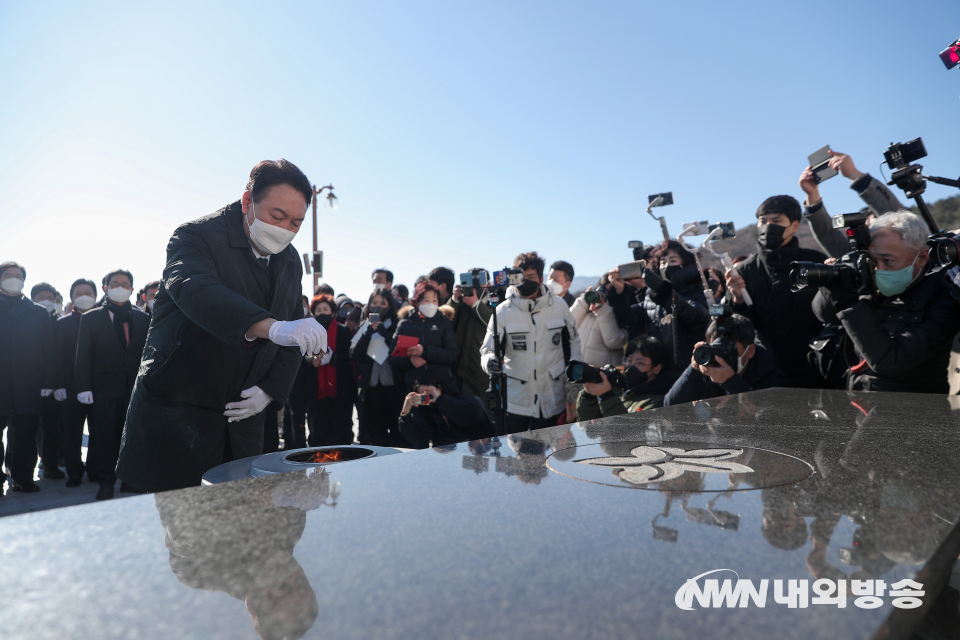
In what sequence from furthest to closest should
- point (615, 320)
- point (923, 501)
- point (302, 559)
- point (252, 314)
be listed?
point (615, 320), point (252, 314), point (923, 501), point (302, 559)

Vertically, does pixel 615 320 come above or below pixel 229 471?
above

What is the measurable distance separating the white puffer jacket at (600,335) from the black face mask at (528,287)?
0.48 meters

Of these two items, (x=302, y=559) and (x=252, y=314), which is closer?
(x=302, y=559)

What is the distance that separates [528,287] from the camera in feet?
16.8

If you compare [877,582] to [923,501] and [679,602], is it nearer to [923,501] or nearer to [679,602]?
[679,602]

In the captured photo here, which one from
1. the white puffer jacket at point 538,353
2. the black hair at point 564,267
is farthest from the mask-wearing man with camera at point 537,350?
the black hair at point 564,267

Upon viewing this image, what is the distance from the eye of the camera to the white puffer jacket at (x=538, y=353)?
5.11 meters

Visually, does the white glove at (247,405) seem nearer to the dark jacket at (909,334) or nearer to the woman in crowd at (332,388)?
the dark jacket at (909,334)

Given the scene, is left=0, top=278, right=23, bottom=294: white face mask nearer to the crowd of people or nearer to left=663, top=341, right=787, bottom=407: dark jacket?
the crowd of people

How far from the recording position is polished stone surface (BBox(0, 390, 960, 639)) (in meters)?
0.72

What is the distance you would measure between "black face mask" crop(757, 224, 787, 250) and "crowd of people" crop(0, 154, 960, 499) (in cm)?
1

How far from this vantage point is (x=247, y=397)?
7.94 feet

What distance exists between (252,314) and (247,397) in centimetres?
53

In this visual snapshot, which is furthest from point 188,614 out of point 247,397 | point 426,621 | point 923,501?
point 247,397
